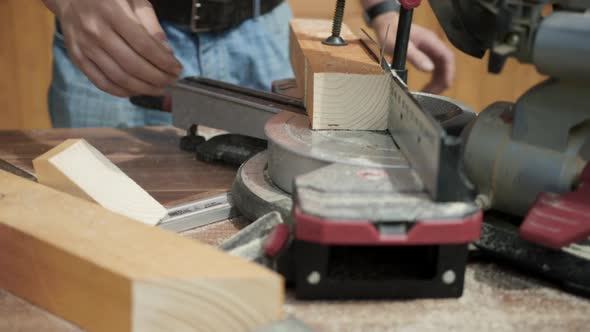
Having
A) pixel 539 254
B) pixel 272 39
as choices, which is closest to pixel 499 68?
pixel 539 254

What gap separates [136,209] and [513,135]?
0.54m

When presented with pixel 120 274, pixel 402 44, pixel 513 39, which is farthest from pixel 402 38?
pixel 120 274

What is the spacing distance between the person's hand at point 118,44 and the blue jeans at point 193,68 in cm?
40

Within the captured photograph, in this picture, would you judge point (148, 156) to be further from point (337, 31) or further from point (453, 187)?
point (453, 187)

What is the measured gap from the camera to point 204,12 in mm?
1752

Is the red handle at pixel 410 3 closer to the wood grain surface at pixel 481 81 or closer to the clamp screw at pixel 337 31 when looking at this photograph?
the clamp screw at pixel 337 31

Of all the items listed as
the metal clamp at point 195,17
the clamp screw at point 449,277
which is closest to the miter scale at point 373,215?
the clamp screw at point 449,277

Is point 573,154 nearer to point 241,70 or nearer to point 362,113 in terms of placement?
point 362,113

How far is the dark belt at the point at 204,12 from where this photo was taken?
1.74 metres

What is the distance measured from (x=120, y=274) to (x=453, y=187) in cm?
37

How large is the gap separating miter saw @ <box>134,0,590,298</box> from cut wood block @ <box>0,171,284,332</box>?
0.11m

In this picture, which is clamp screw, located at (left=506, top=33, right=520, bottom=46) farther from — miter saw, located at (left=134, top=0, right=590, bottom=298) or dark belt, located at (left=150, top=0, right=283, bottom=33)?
dark belt, located at (left=150, top=0, right=283, bottom=33)

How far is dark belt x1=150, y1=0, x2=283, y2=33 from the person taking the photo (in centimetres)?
174

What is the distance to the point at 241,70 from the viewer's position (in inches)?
75.6
